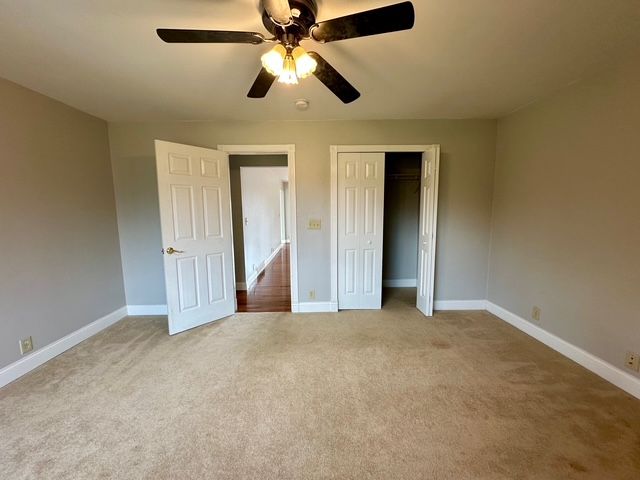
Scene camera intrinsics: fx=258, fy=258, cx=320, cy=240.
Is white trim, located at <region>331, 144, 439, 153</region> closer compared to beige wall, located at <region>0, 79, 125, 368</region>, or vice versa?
beige wall, located at <region>0, 79, 125, 368</region>

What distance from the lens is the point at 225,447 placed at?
1498mm

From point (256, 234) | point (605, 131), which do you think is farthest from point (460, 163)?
point (256, 234)

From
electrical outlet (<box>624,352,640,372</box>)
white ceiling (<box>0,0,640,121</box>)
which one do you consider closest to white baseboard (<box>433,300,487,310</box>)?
electrical outlet (<box>624,352,640,372</box>)

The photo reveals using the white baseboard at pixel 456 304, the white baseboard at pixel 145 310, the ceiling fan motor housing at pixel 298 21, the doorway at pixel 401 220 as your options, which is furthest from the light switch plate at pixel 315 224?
the white baseboard at pixel 145 310

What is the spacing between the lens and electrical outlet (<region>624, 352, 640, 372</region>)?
72.2 inches

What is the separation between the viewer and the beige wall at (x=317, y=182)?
3.16m

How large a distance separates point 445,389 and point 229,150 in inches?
130

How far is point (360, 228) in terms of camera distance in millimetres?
3352

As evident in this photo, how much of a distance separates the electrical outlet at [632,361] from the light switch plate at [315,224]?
286 centimetres

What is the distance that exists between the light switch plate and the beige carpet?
1.35 metres

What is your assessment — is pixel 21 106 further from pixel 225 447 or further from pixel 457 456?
pixel 457 456

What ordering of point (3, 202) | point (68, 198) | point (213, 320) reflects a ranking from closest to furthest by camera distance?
point (3, 202)
point (68, 198)
point (213, 320)

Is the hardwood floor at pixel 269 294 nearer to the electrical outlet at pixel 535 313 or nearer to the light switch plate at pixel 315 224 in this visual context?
the light switch plate at pixel 315 224

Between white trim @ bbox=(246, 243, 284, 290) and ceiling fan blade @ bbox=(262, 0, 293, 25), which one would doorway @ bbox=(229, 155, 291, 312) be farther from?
ceiling fan blade @ bbox=(262, 0, 293, 25)
